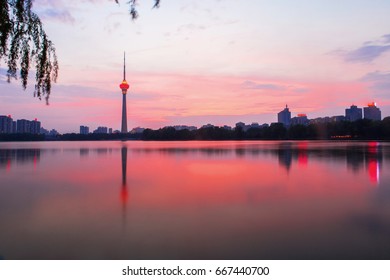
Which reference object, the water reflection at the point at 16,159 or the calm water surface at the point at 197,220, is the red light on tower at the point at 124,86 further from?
the calm water surface at the point at 197,220

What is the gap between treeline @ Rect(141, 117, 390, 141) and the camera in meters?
114

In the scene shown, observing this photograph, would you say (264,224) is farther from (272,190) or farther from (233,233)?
(272,190)

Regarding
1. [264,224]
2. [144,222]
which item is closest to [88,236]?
[144,222]

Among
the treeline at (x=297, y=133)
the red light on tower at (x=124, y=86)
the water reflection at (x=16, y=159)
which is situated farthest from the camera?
the red light on tower at (x=124, y=86)

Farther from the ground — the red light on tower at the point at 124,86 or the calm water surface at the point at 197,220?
the red light on tower at the point at 124,86

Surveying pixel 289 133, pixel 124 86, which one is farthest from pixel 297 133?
pixel 124 86

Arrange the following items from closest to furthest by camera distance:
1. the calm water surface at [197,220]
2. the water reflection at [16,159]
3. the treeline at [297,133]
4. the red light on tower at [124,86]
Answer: the calm water surface at [197,220]
the water reflection at [16,159]
the treeline at [297,133]
the red light on tower at [124,86]

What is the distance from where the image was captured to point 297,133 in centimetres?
13712

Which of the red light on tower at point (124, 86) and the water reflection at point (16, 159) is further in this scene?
the red light on tower at point (124, 86)

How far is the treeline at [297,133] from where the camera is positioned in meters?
114

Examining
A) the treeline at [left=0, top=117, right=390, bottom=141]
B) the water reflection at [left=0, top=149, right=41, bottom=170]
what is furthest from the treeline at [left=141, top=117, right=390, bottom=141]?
the water reflection at [left=0, top=149, right=41, bottom=170]

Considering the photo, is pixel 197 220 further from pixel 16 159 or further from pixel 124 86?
pixel 124 86

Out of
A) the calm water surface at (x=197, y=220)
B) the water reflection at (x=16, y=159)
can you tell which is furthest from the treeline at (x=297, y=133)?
the calm water surface at (x=197, y=220)

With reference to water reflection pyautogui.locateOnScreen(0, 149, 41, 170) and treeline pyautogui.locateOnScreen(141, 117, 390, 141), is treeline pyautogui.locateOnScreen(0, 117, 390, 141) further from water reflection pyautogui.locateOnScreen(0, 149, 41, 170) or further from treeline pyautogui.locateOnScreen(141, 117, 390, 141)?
water reflection pyautogui.locateOnScreen(0, 149, 41, 170)
